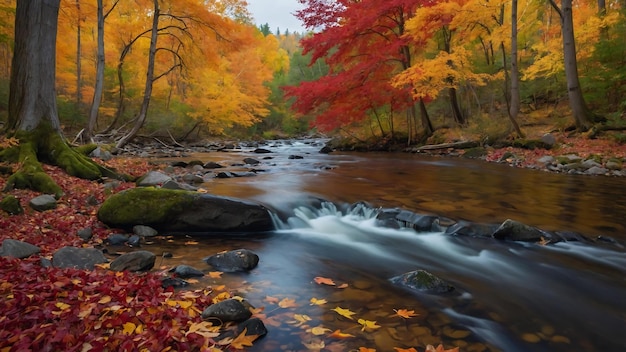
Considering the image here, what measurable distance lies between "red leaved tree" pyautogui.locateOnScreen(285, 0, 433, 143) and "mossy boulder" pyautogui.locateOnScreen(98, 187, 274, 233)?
41.7ft

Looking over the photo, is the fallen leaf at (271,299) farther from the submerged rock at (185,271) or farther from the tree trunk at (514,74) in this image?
the tree trunk at (514,74)

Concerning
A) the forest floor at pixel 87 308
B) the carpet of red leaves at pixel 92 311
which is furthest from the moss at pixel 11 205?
the carpet of red leaves at pixel 92 311

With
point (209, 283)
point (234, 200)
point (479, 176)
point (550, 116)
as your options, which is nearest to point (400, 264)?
point (209, 283)

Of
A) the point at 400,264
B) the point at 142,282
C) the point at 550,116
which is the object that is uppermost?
the point at 550,116

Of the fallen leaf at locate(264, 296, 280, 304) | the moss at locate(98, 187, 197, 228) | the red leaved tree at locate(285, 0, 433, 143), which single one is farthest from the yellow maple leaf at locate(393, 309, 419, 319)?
the red leaved tree at locate(285, 0, 433, 143)

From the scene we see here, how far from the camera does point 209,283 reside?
12.1 ft

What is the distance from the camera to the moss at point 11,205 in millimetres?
4758

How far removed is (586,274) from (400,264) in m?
2.06

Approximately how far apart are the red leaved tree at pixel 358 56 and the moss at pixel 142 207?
1318cm

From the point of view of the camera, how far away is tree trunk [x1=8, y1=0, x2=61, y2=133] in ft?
21.7

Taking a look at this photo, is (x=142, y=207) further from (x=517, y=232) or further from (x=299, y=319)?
(x=517, y=232)

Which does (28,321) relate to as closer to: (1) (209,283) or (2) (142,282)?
(2) (142,282)

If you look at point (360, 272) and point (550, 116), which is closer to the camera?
point (360, 272)

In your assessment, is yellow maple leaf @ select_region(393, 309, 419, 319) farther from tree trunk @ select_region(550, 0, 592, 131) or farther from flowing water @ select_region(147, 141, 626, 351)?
tree trunk @ select_region(550, 0, 592, 131)
